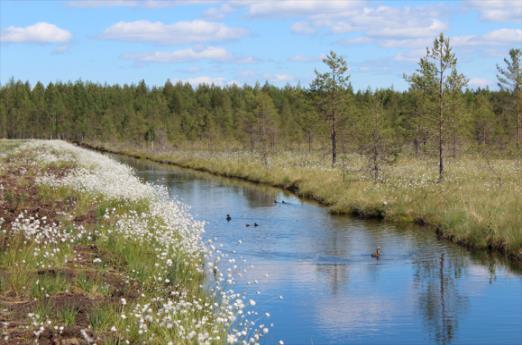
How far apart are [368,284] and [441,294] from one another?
5.58 ft

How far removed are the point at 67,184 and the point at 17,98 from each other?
118991mm

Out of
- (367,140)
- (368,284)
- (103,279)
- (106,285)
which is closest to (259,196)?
(367,140)

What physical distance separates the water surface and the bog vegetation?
2.18m

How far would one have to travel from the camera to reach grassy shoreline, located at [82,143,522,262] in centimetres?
2023

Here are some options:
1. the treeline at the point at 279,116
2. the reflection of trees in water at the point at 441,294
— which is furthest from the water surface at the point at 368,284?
the treeline at the point at 279,116

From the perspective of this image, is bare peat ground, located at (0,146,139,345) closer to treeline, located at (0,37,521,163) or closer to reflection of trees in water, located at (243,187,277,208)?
reflection of trees in water, located at (243,187,277,208)

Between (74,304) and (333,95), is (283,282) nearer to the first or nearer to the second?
(74,304)

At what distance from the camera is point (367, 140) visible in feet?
113

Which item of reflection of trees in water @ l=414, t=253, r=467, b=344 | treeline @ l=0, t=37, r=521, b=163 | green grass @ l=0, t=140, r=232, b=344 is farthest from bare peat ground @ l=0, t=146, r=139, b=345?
treeline @ l=0, t=37, r=521, b=163

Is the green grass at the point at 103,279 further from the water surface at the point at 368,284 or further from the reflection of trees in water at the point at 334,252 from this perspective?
the reflection of trees in water at the point at 334,252

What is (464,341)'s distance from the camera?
11.9 metres

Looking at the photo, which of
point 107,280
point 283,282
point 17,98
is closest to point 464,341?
point 283,282

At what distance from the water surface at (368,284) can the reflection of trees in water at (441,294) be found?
0.8 inches

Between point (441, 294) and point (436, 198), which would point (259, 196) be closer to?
point (436, 198)
